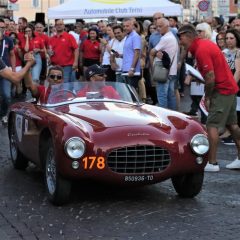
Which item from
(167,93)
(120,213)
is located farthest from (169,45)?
(120,213)

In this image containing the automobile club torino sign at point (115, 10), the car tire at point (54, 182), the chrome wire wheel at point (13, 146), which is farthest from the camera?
the automobile club torino sign at point (115, 10)

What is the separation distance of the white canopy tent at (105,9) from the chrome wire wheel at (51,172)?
1514cm

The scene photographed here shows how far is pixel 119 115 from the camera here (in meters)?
6.28

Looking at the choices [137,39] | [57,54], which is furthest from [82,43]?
[137,39]

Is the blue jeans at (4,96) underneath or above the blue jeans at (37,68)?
underneath

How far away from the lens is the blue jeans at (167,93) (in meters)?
11.3

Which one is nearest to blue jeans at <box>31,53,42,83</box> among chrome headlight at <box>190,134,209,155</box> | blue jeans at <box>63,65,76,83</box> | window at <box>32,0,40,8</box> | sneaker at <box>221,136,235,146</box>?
blue jeans at <box>63,65,76,83</box>

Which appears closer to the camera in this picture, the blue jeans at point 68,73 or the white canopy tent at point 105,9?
the blue jeans at point 68,73

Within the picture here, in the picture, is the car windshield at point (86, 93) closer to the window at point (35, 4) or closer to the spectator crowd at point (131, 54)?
the spectator crowd at point (131, 54)

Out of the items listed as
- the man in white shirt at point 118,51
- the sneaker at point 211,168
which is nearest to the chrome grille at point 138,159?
the sneaker at point 211,168

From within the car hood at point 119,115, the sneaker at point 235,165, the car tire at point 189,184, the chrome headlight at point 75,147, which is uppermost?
the car hood at point 119,115

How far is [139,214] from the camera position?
18.7ft

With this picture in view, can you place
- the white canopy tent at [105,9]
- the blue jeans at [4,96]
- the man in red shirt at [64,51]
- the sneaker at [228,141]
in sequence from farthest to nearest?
the white canopy tent at [105,9] → the man in red shirt at [64,51] → the blue jeans at [4,96] → the sneaker at [228,141]

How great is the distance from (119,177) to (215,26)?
13.4 meters
